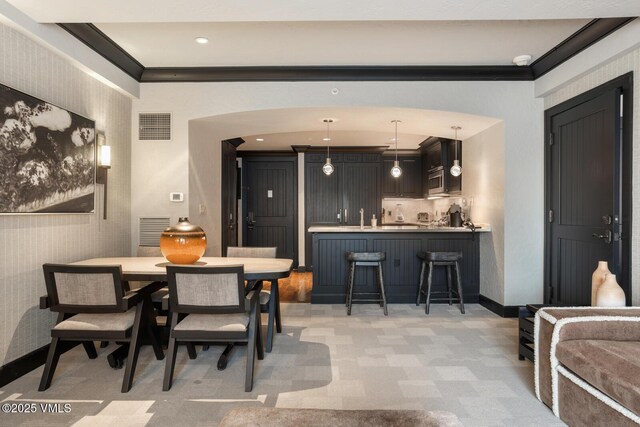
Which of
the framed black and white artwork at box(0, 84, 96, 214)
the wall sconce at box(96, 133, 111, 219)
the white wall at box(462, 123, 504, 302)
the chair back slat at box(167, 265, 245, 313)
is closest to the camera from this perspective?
the chair back slat at box(167, 265, 245, 313)

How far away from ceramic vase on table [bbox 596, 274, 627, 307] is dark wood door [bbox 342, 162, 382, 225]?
5.29 meters

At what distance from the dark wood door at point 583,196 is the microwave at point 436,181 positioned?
2.29 meters

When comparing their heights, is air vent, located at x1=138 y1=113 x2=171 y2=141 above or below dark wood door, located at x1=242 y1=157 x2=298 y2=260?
above

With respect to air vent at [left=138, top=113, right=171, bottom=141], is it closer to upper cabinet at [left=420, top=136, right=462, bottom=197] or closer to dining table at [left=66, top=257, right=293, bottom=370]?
dining table at [left=66, top=257, right=293, bottom=370]

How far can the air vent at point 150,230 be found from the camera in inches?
167

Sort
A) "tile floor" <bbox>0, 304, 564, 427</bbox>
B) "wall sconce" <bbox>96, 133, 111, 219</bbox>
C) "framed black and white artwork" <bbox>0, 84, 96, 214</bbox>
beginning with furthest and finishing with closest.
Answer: "wall sconce" <bbox>96, 133, 111, 219</bbox> → "framed black and white artwork" <bbox>0, 84, 96, 214</bbox> → "tile floor" <bbox>0, 304, 564, 427</bbox>

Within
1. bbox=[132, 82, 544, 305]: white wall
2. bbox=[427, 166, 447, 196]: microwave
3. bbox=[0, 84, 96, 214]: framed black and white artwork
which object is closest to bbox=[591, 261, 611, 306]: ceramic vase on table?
bbox=[132, 82, 544, 305]: white wall

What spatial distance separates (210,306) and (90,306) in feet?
2.49

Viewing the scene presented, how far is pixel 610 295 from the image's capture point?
243 cm

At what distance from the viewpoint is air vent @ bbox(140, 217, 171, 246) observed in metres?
4.23

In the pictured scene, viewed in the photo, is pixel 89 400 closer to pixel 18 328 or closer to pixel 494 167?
pixel 18 328

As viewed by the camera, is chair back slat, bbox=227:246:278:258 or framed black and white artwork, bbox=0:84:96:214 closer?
framed black and white artwork, bbox=0:84:96:214

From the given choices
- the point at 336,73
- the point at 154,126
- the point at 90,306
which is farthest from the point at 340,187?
the point at 90,306

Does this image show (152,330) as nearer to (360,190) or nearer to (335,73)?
(335,73)
